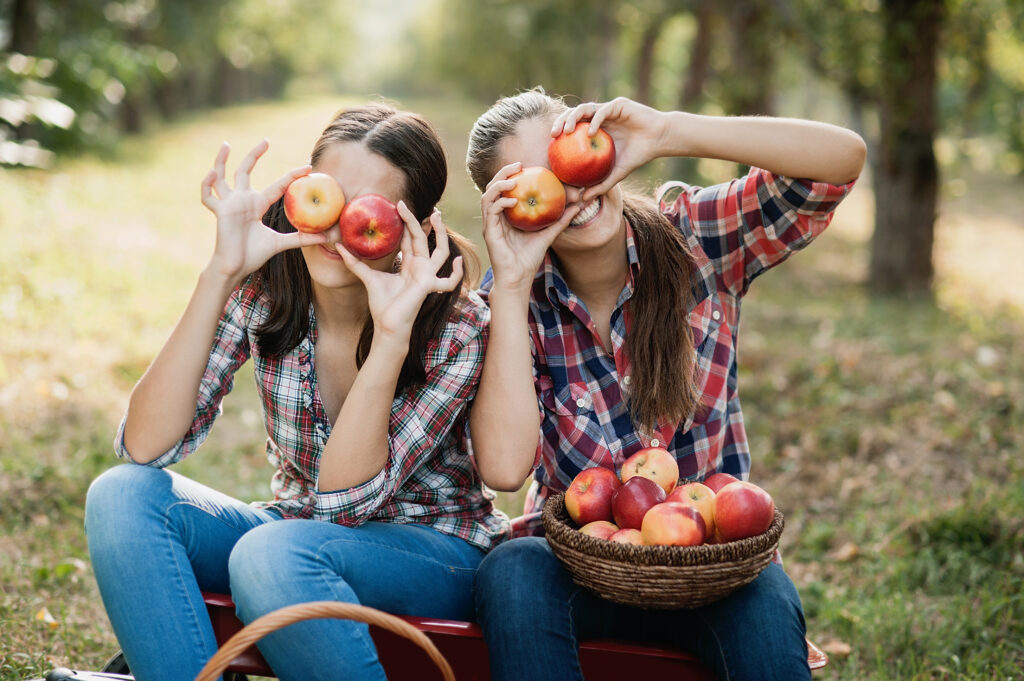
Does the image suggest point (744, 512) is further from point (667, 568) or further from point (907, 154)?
point (907, 154)

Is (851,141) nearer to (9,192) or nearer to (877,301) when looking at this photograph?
(877,301)

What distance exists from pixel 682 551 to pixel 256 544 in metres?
0.92

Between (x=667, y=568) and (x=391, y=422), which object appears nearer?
(x=667, y=568)

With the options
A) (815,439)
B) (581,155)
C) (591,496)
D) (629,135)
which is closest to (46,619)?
(591,496)

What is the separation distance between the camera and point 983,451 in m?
4.34

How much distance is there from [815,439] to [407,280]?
10.3ft

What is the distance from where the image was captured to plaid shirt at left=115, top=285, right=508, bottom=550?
231 cm

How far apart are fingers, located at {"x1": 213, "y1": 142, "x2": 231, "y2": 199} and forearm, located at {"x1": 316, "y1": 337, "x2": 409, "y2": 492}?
1.70 feet

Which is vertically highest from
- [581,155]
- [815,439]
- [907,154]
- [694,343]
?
[907,154]

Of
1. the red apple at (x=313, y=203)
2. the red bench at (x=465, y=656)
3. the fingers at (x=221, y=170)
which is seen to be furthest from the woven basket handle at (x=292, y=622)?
the fingers at (x=221, y=170)

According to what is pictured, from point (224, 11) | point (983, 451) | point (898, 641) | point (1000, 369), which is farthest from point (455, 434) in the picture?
point (224, 11)

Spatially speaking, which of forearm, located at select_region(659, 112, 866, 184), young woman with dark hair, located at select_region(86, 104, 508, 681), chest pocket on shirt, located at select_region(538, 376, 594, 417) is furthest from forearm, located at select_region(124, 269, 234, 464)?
forearm, located at select_region(659, 112, 866, 184)

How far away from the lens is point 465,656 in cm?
218

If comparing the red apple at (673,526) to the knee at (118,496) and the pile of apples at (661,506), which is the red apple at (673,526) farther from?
the knee at (118,496)
